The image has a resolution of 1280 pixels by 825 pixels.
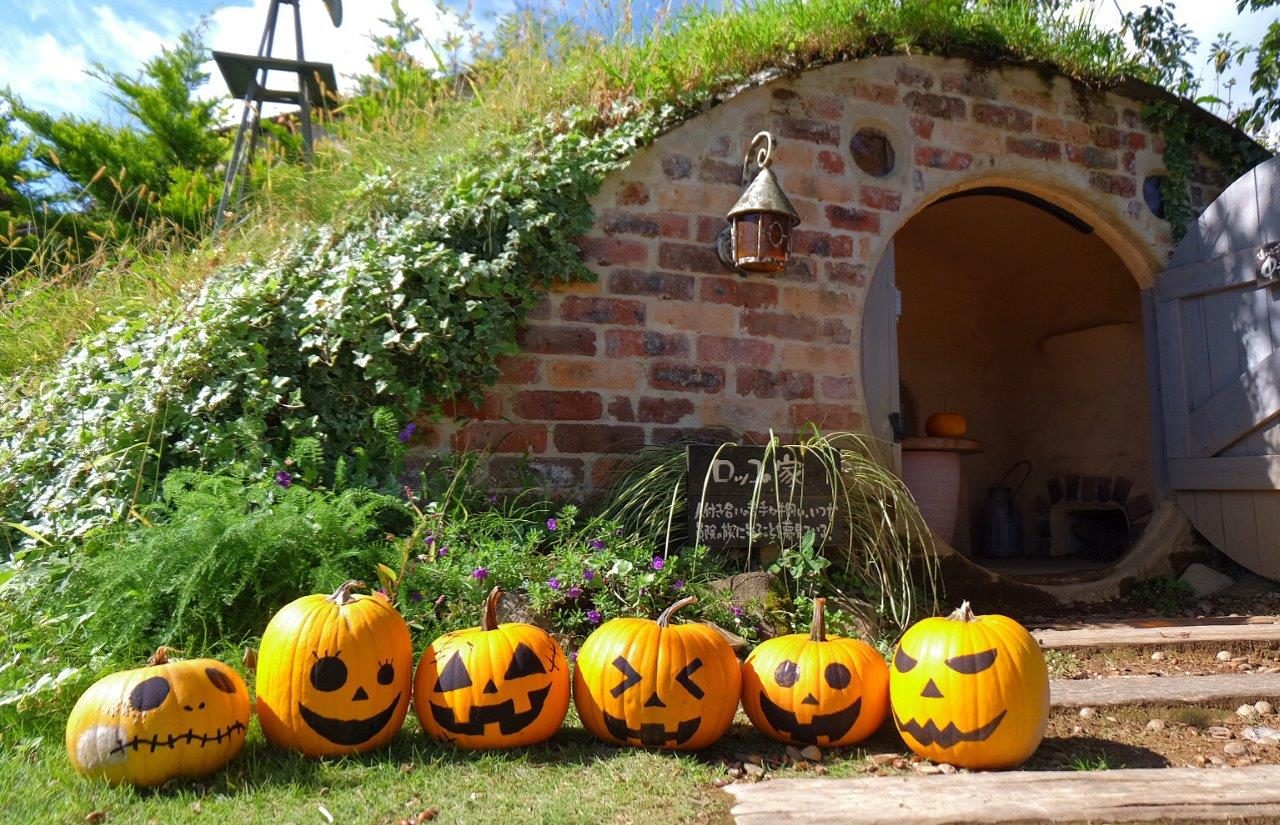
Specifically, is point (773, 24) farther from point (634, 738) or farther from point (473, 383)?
point (634, 738)

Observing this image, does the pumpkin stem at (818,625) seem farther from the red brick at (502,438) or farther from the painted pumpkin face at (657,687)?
the red brick at (502,438)

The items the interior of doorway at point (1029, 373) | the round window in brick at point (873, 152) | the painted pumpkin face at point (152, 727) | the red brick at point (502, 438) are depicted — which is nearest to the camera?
the painted pumpkin face at point (152, 727)

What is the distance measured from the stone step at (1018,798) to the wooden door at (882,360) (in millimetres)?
2757

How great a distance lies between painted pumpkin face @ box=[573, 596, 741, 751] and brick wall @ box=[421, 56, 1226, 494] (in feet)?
5.73

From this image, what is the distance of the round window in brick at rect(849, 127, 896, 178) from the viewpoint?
197 inches

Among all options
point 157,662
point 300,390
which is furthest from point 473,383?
point 157,662

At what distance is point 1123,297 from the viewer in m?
7.01

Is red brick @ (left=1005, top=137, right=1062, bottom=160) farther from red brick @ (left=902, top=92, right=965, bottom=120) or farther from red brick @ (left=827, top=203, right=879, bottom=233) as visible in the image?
red brick @ (left=827, top=203, right=879, bottom=233)

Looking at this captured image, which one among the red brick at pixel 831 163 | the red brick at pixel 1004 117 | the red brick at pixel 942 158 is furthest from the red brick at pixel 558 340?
the red brick at pixel 1004 117

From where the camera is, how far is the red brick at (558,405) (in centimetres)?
423

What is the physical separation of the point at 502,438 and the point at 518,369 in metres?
0.33

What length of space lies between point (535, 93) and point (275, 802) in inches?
145

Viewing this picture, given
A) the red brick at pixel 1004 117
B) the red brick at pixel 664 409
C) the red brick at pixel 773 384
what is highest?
the red brick at pixel 1004 117

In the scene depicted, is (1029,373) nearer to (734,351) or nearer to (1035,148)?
(1035,148)
